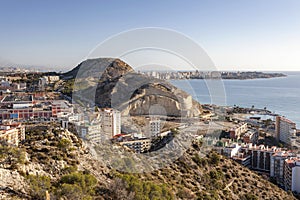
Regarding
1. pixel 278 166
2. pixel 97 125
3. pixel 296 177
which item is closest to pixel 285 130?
pixel 278 166

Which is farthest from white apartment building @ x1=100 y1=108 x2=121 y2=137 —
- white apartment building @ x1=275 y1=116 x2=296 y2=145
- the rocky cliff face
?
white apartment building @ x1=275 y1=116 x2=296 y2=145

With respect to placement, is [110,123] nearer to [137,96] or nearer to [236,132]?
[137,96]

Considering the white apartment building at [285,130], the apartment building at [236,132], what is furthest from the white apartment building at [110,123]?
the white apartment building at [285,130]

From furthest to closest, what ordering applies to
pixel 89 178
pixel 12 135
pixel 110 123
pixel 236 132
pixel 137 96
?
pixel 137 96, pixel 236 132, pixel 110 123, pixel 12 135, pixel 89 178

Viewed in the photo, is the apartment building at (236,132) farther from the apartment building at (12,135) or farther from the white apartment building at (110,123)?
the apartment building at (12,135)

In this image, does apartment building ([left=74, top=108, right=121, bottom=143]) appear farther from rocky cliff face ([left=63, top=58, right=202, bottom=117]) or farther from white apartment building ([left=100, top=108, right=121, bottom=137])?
rocky cliff face ([left=63, top=58, right=202, bottom=117])
